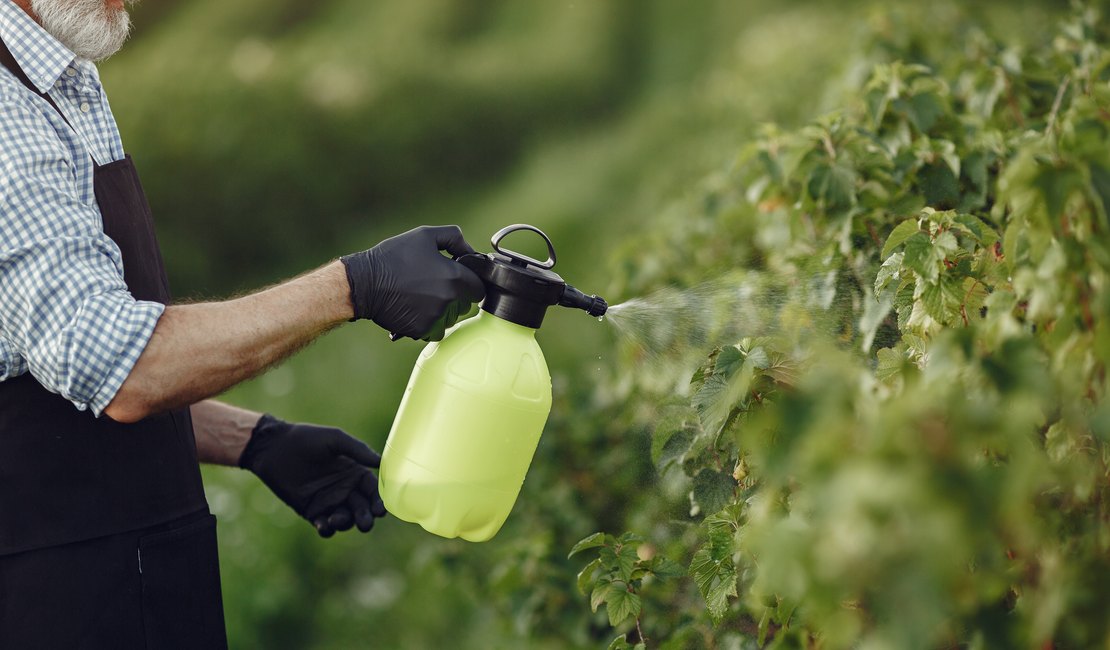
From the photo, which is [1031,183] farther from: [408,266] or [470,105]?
[470,105]

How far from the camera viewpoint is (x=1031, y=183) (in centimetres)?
103

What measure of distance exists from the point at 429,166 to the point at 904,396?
300 inches

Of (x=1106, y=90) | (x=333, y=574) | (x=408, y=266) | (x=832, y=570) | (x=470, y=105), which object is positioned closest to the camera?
(x=832, y=570)

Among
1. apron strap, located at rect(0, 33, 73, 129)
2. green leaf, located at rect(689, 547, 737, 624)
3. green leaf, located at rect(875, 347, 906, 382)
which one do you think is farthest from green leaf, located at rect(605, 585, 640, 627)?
apron strap, located at rect(0, 33, 73, 129)

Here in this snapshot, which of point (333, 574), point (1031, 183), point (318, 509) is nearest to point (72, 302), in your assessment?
point (318, 509)

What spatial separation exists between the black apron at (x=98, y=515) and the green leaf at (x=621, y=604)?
82cm

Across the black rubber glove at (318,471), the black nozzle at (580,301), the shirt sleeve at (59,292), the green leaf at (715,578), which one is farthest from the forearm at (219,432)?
the green leaf at (715,578)

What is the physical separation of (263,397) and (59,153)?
4.13 metres

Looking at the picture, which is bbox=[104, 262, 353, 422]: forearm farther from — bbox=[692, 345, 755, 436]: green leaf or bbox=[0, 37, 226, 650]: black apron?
bbox=[692, 345, 755, 436]: green leaf

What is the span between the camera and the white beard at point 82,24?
1.85m

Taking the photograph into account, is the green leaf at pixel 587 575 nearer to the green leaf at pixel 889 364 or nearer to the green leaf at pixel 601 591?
the green leaf at pixel 601 591

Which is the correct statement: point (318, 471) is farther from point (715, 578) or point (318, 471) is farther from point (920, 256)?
point (920, 256)

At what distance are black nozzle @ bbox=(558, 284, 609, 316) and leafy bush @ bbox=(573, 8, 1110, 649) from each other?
25 centimetres

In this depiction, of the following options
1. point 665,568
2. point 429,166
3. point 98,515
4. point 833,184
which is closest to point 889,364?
point 665,568
